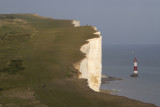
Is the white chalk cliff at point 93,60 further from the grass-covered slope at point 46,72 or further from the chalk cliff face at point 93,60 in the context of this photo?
the grass-covered slope at point 46,72

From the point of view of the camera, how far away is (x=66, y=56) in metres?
30.0

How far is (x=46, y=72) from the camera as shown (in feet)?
88.1

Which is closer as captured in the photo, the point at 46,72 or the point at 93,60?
the point at 46,72

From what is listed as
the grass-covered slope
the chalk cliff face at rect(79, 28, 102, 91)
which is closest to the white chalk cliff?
the chalk cliff face at rect(79, 28, 102, 91)

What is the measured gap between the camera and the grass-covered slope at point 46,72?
20.8m

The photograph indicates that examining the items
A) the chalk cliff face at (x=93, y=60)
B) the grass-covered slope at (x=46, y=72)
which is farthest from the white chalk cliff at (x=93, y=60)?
the grass-covered slope at (x=46, y=72)

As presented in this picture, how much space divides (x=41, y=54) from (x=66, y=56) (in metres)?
2.78

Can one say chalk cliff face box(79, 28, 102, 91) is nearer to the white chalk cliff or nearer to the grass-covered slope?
the white chalk cliff

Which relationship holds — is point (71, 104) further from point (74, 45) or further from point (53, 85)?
point (74, 45)

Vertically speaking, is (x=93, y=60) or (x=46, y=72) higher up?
(x=93, y=60)


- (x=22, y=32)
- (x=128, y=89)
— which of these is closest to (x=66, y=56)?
(x=22, y=32)

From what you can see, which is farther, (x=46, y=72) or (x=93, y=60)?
(x=93, y=60)

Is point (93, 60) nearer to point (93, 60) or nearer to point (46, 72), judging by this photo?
point (93, 60)

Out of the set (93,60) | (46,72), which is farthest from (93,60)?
(46,72)
